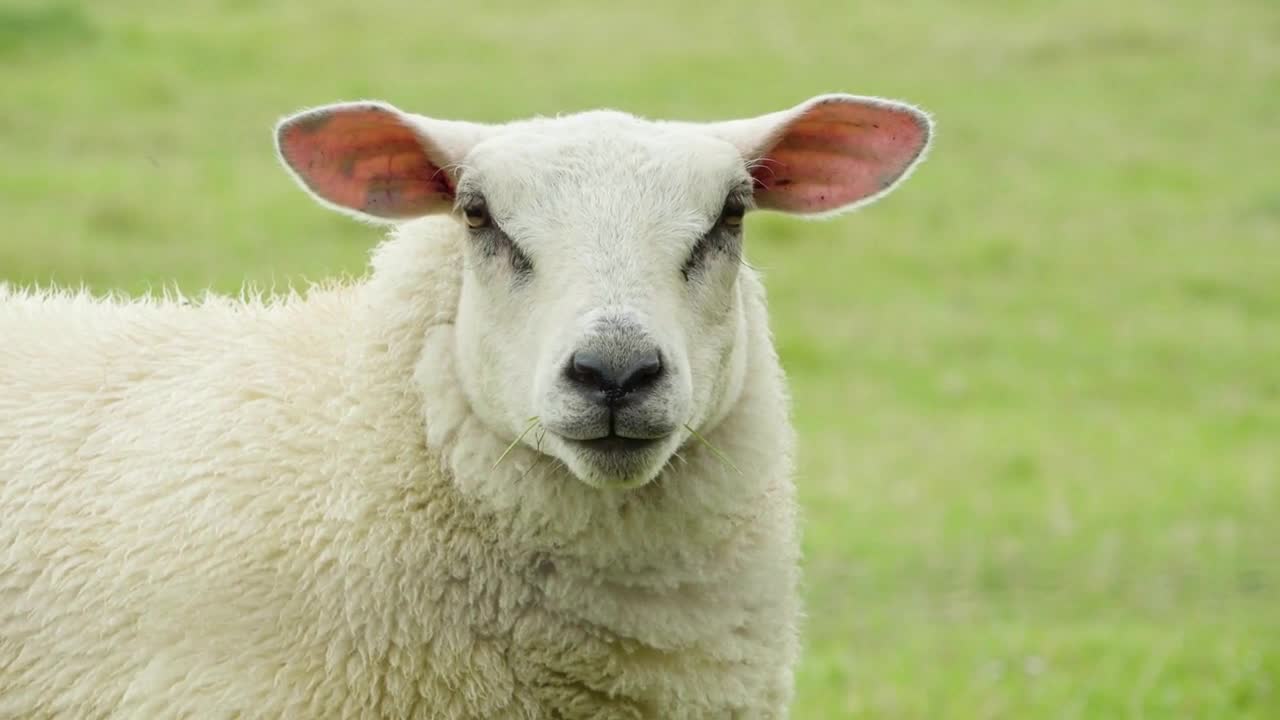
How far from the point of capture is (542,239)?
12.8ft

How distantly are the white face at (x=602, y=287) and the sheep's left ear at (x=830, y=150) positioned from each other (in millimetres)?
180

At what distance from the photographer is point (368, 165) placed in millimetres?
4211

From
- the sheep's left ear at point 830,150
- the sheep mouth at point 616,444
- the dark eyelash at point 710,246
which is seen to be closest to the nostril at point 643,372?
the sheep mouth at point 616,444

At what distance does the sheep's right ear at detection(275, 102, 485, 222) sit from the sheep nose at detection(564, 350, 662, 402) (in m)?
0.75

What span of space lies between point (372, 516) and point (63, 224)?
10.6 metres

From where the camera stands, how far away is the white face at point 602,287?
3646mm

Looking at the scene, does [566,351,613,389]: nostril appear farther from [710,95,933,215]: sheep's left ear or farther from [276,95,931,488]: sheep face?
[710,95,933,215]: sheep's left ear

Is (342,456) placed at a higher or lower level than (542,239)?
lower

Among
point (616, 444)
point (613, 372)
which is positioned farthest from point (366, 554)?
point (613, 372)

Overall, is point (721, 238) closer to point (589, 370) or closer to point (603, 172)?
point (603, 172)

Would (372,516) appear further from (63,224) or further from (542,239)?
(63,224)

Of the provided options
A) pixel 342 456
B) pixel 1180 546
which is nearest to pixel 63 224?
pixel 1180 546

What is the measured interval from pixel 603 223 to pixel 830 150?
2.61 ft

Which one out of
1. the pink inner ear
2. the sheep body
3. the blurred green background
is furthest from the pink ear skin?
the blurred green background
